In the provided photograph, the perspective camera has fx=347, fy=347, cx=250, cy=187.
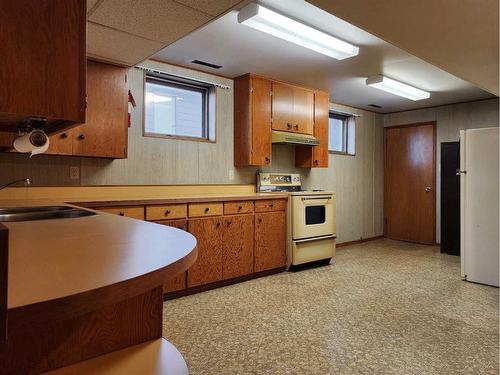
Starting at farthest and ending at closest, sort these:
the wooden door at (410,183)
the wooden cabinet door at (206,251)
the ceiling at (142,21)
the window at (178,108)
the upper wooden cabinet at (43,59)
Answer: the wooden door at (410,183), the window at (178,108), the wooden cabinet door at (206,251), the ceiling at (142,21), the upper wooden cabinet at (43,59)

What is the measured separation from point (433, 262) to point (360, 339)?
2.85m

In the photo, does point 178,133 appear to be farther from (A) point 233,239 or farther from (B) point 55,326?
(B) point 55,326

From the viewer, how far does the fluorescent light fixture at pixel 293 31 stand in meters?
2.54

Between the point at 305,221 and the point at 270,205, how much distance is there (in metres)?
0.55

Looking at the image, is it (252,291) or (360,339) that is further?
(252,291)

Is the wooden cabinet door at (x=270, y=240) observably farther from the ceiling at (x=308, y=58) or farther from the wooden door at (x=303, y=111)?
the ceiling at (x=308, y=58)

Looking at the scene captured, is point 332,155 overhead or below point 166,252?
overhead

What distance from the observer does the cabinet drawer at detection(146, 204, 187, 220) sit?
10.0ft

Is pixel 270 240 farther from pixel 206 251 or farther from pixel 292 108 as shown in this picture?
pixel 292 108

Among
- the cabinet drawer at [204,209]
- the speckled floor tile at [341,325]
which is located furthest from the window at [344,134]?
the cabinet drawer at [204,209]

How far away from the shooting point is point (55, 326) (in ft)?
3.26

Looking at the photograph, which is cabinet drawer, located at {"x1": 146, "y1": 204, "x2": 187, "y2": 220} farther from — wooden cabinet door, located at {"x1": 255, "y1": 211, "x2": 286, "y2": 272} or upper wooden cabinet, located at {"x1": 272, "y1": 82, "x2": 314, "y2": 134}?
upper wooden cabinet, located at {"x1": 272, "y1": 82, "x2": 314, "y2": 134}

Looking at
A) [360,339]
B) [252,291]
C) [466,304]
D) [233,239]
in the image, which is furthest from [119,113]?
[466,304]

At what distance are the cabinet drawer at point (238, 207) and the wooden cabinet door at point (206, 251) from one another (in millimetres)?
135
